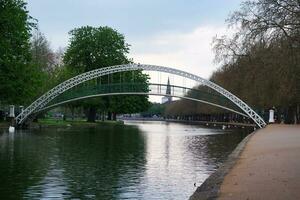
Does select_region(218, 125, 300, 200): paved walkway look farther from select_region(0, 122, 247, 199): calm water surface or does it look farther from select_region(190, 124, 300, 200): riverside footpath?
select_region(0, 122, 247, 199): calm water surface

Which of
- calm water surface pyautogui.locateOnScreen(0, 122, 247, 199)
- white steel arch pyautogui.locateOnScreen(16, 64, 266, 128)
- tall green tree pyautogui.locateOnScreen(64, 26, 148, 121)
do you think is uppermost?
tall green tree pyautogui.locateOnScreen(64, 26, 148, 121)

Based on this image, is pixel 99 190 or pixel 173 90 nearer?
pixel 99 190

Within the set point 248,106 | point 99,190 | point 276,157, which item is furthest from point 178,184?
point 248,106

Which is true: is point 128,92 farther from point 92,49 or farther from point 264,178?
point 264,178

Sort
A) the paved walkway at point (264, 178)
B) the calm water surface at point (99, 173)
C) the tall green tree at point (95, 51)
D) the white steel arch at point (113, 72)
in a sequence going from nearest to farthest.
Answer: the paved walkway at point (264, 178)
the calm water surface at point (99, 173)
the white steel arch at point (113, 72)
the tall green tree at point (95, 51)

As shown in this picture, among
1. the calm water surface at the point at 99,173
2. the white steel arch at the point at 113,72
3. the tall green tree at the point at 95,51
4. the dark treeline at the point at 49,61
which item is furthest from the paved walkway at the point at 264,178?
the tall green tree at the point at 95,51

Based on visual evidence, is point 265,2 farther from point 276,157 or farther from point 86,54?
point 86,54

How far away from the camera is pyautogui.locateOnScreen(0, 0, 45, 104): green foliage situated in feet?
177

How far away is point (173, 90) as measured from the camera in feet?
287

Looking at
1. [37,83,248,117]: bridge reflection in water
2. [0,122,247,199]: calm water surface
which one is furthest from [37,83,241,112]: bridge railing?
[0,122,247,199]: calm water surface

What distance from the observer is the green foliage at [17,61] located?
2126 inches

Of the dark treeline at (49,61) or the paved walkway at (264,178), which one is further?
the dark treeline at (49,61)

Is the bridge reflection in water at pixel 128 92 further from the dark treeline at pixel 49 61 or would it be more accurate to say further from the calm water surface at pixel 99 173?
the calm water surface at pixel 99 173

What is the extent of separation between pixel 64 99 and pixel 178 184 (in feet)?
211
